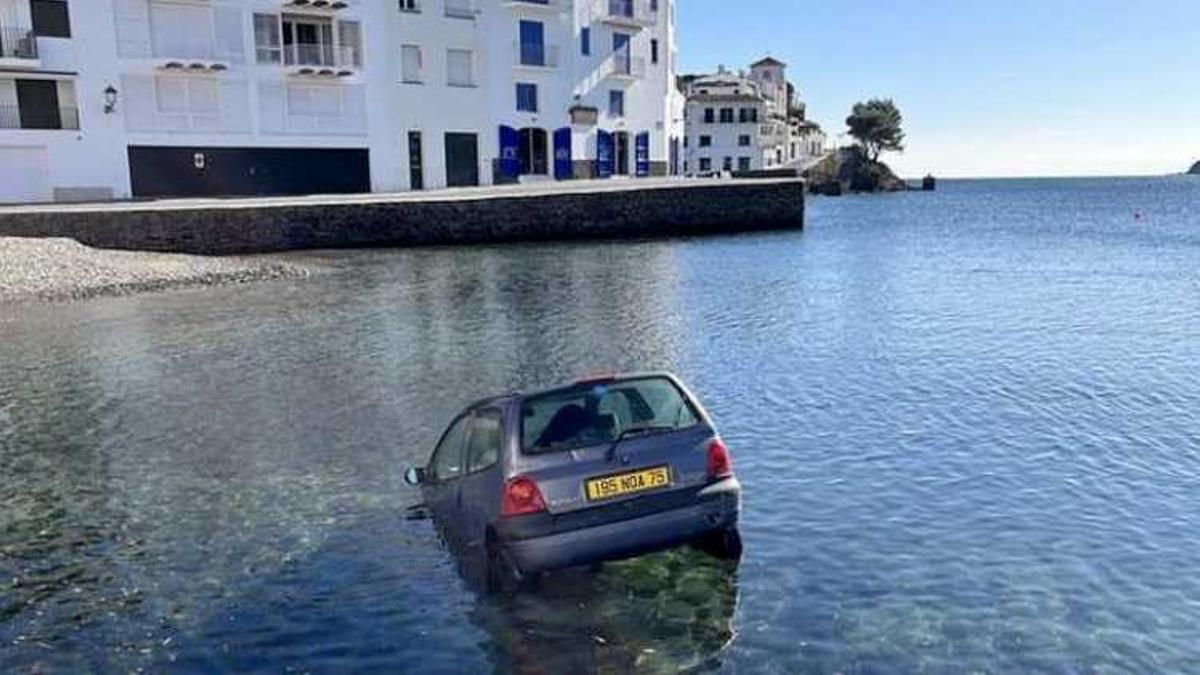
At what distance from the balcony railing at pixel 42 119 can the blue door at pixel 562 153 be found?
90.6 feet

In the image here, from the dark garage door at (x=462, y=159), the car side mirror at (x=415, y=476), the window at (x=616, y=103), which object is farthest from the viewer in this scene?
the window at (x=616, y=103)

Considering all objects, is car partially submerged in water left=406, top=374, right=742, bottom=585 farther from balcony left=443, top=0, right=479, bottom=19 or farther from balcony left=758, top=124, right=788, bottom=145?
balcony left=758, top=124, right=788, bottom=145

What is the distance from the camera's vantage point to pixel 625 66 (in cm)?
6794

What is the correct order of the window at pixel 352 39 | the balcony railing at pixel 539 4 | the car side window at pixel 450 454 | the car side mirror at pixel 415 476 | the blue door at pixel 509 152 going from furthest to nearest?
the blue door at pixel 509 152 < the balcony railing at pixel 539 4 < the window at pixel 352 39 < the car side mirror at pixel 415 476 < the car side window at pixel 450 454

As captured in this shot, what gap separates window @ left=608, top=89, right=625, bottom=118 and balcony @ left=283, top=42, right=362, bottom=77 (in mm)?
18794

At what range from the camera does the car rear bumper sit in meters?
7.82

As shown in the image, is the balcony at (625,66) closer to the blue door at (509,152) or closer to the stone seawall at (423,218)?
the blue door at (509,152)

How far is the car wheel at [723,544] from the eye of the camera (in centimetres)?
851

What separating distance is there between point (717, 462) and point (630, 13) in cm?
6395

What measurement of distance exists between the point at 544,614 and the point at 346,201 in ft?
137

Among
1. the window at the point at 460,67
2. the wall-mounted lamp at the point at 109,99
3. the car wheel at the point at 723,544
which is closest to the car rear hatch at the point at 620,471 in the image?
the car wheel at the point at 723,544

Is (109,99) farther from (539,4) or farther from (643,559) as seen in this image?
(643,559)

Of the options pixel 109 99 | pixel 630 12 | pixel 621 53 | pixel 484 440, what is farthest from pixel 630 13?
pixel 484 440

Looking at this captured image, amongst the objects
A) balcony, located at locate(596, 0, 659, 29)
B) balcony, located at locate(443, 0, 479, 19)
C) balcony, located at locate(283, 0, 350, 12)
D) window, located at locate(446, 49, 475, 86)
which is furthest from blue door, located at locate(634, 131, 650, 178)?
balcony, located at locate(283, 0, 350, 12)
